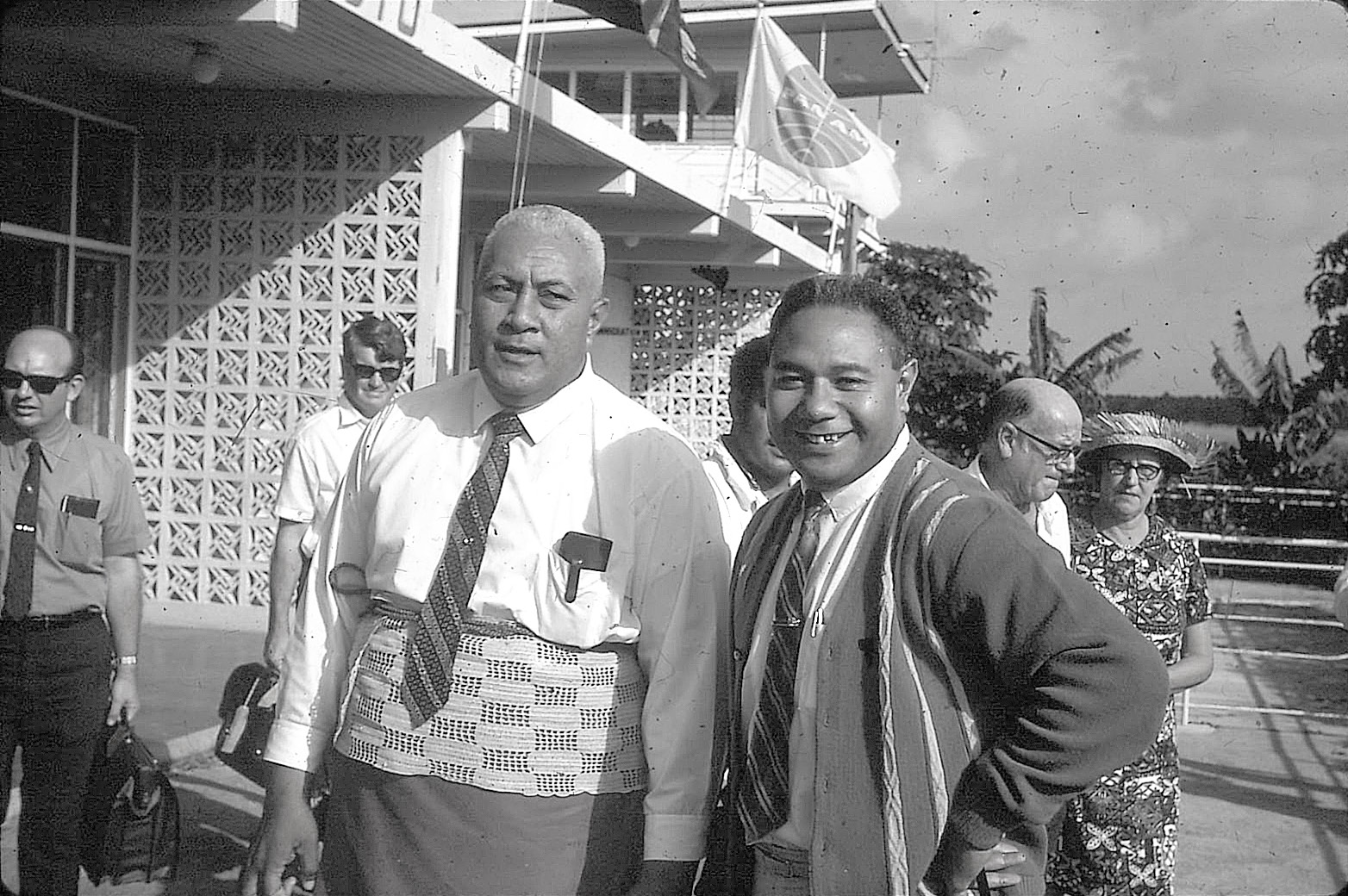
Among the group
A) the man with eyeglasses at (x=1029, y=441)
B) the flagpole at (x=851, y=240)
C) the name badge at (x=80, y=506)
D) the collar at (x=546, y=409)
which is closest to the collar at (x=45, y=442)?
the name badge at (x=80, y=506)

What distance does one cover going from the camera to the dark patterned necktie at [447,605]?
8.00 feet

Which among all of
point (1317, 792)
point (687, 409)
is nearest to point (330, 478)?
point (1317, 792)

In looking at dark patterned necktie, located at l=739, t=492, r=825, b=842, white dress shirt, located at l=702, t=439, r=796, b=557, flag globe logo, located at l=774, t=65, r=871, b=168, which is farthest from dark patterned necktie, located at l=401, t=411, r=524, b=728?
flag globe logo, located at l=774, t=65, r=871, b=168

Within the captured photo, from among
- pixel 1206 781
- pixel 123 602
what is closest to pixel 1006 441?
pixel 123 602

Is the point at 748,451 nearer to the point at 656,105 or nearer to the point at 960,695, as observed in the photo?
the point at 960,695

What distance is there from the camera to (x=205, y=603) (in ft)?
27.8

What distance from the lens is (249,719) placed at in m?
4.79

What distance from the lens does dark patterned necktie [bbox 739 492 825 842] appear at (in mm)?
2174

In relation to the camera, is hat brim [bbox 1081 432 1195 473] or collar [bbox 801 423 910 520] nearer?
collar [bbox 801 423 910 520]

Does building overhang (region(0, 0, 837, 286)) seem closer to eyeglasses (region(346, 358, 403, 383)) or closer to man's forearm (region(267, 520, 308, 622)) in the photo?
eyeglasses (region(346, 358, 403, 383))

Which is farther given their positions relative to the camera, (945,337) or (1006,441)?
(945,337)

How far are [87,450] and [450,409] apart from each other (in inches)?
77.2

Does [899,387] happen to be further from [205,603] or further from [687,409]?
[687,409]

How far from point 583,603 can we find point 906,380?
0.75m
